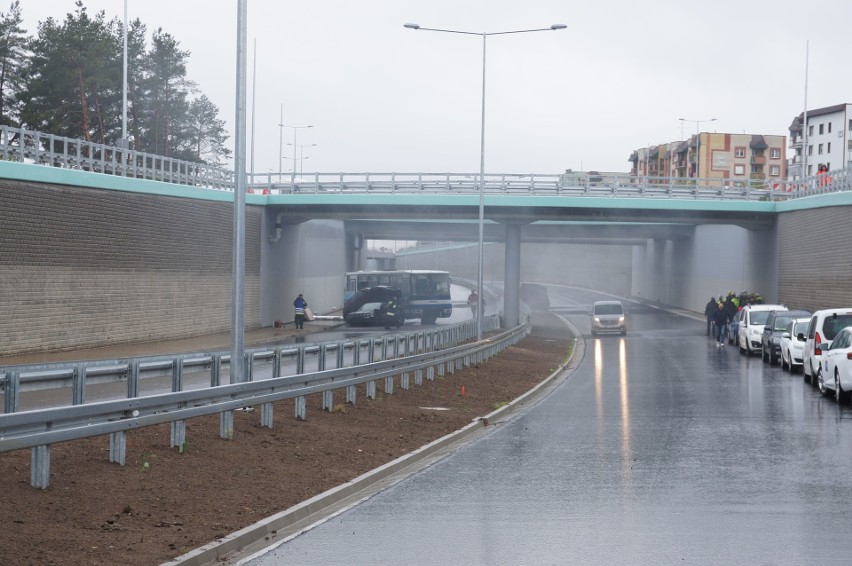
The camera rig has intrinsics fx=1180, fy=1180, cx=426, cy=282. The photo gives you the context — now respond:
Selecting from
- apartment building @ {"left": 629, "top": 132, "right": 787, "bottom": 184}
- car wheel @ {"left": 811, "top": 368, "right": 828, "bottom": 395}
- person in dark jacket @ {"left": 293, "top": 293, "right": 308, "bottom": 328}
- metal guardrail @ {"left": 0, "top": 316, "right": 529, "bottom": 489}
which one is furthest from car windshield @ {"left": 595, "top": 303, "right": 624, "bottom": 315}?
apartment building @ {"left": 629, "top": 132, "right": 787, "bottom": 184}

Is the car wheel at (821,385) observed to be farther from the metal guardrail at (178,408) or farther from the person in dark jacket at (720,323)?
the person in dark jacket at (720,323)

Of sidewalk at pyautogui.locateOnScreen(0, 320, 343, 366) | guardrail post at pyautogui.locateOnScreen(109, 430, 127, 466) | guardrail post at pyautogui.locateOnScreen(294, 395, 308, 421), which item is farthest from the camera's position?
sidewalk at pyautogui.locateOnScreen(0, 320, 343, 366)

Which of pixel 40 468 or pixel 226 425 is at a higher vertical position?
pixel 40 468

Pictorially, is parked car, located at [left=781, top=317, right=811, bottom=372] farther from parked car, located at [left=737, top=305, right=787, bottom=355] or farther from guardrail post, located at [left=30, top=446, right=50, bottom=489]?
guardrail post, located at [left=30, top=446, right=50, bottom=489]

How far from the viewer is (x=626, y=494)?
1251cm

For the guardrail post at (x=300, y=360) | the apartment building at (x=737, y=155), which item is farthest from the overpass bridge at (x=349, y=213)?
the apartment building at (x=737, y=155)

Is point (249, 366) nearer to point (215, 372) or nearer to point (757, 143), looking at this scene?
point (215, 372)

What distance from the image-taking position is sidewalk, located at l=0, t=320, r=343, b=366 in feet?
99.3

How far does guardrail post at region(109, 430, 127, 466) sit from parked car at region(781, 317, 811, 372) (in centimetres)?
2344

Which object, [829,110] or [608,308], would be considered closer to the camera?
[608,308]

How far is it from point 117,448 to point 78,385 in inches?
31.7

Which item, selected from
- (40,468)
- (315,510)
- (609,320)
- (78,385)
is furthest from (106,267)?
(40,468)

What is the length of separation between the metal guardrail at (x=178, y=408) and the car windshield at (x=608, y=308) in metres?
30.8

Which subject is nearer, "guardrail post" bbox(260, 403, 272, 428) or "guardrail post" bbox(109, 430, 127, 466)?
"guardrail post" bbox(109, 430, 127, 466)
